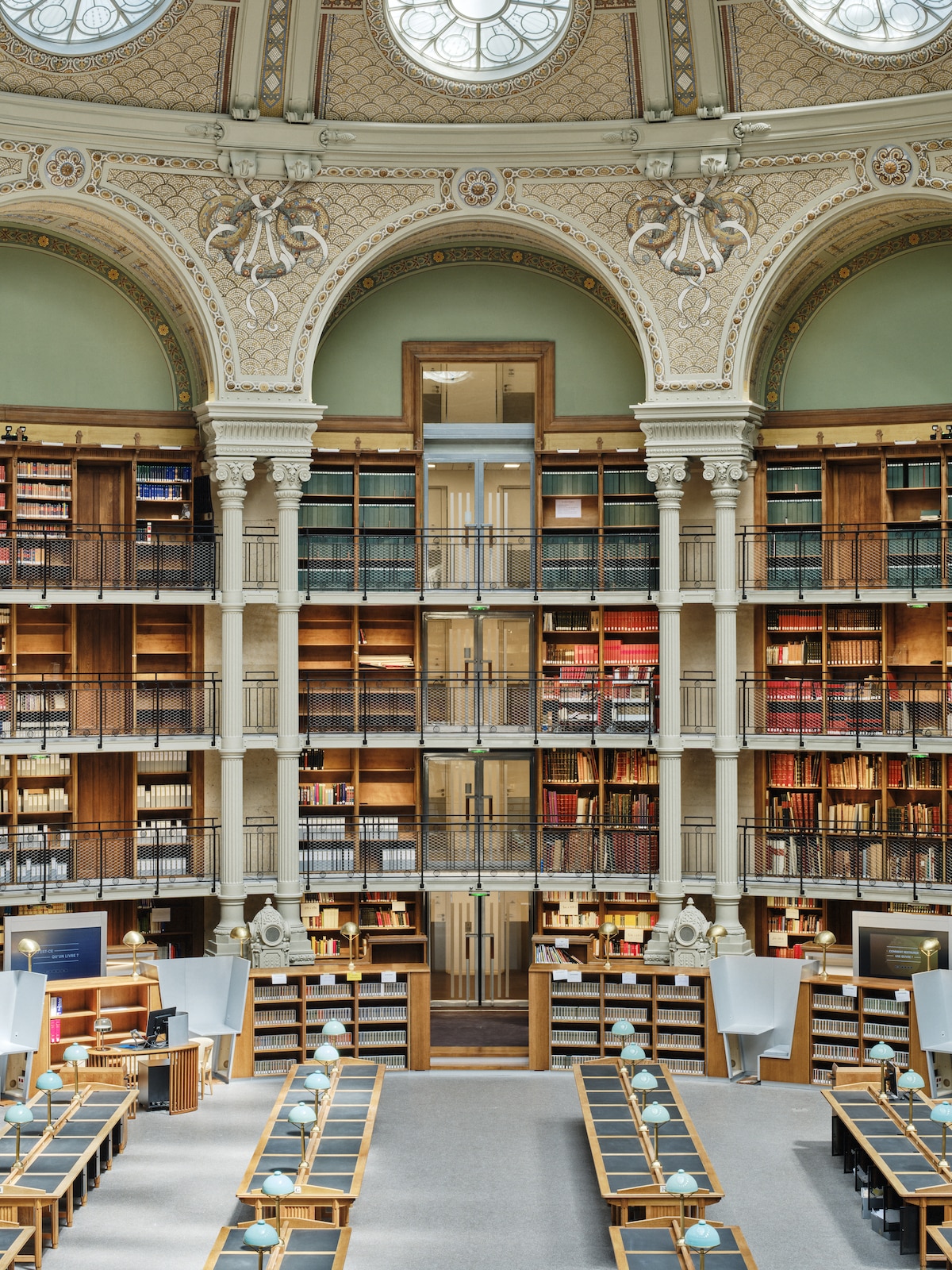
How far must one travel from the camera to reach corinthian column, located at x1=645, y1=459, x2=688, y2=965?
15156 millimetres

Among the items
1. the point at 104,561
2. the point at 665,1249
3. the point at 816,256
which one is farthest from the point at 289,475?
the point at 665,1249

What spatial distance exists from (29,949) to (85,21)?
8.64 m

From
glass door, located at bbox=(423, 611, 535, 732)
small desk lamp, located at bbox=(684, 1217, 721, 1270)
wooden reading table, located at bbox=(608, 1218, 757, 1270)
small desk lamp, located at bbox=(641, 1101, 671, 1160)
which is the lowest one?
wooden reading table, located at bbox=(608, 1218, 757, 1270)

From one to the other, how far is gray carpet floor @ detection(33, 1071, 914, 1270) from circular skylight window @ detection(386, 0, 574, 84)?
978 cm

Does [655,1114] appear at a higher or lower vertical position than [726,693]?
lower

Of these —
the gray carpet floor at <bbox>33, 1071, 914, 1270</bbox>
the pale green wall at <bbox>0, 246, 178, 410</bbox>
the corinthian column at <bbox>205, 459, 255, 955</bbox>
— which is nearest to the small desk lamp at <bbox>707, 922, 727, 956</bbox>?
the gray carpet floor at <bbox>33, 1071, 914, 1270</bbox>

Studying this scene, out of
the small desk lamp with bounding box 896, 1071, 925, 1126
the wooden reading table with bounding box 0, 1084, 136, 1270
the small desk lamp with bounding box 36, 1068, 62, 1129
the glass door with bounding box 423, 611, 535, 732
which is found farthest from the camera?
the glass door with bounding box 423, 611, 535, 732

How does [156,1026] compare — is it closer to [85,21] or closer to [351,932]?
[351,932]

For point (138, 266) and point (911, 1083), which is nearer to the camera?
point (911, 1083)

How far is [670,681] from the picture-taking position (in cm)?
1524

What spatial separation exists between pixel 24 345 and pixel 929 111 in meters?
9.22

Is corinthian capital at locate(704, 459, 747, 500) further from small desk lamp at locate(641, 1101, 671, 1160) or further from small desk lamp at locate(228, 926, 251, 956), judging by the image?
small desk lamp at locate(641, 1101, 671, 1160)

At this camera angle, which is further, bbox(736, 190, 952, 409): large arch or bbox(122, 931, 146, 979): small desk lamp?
bbox(736, 190, 952, 409): large arch

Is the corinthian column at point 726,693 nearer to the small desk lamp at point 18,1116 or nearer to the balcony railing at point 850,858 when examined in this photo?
the balcony railing at point 850,858
